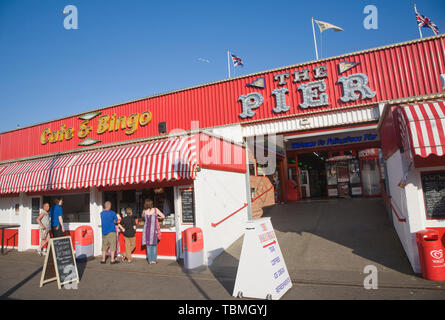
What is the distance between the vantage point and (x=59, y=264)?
6.87 meters

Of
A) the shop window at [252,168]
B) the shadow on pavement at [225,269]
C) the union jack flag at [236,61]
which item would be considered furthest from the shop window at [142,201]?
the union jack flag at [236,61]

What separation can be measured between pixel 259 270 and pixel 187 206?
3932mm

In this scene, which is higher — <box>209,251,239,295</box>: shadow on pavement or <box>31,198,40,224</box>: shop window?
<box>31,198,40,224</box>: shop window

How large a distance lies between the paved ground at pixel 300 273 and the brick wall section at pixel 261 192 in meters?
2.30

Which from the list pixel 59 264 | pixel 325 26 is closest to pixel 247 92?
pixel 325 26

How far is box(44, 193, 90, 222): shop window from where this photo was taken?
1105 cm

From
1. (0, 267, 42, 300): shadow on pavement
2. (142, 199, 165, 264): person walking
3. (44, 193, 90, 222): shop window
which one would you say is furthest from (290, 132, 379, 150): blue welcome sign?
(0, 267, 42, 300): shadow on pavement

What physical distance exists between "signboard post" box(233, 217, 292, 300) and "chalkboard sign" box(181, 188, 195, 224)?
339 cm

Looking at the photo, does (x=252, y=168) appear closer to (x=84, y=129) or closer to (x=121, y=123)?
(x=121, y=123)

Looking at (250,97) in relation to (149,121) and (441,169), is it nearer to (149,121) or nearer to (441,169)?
(149,121)

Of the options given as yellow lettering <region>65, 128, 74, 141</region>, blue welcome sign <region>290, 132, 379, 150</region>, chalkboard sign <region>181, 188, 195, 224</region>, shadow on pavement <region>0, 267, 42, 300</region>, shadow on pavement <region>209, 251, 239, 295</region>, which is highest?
yellow lettering <region>65, 128, 74, 141</region>

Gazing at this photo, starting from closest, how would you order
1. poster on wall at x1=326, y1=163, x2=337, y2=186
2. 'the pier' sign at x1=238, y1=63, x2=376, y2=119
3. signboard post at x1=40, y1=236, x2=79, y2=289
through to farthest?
1. signboard post at x1=40, y1=236, x2=79, y2=289
2. 'the pier' sign at x1=238, y1=63, x2=376, y2=119
3. poster on wall at x1=326, y1=163, x2=337, y2=186

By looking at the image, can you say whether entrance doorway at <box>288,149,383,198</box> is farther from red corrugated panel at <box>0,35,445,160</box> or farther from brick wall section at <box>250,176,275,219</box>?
red corrugated panel at <box>0,35,445,160</box>
